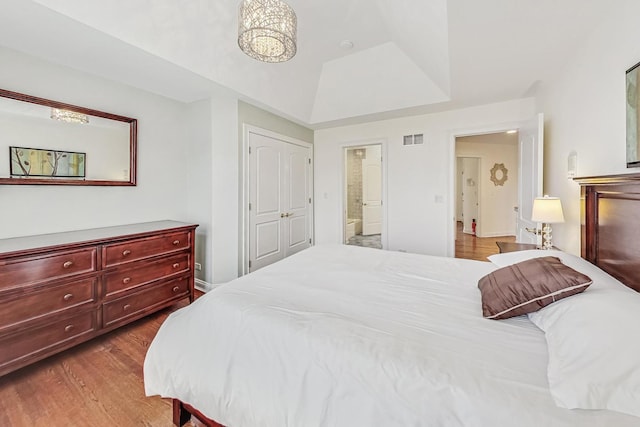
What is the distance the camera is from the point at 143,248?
2367mm

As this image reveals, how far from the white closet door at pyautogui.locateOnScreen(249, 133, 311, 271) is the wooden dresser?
112 cm

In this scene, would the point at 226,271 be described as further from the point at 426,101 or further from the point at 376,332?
the point at 426,101

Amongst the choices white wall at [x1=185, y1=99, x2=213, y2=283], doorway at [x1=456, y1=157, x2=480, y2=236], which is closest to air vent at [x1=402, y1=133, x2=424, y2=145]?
white wall at [x1=185, y1=99, x2=213, y2=283]

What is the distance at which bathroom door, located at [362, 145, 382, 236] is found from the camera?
274 inches

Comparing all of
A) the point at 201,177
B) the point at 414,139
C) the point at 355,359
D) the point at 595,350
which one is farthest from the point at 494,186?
the point at 355,359

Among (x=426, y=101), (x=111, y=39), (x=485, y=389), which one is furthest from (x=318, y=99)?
(x=485, y=389)

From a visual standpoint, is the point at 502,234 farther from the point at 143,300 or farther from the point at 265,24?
the point at 143,300

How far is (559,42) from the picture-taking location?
2.04m

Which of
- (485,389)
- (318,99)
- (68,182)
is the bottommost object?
(485,389)

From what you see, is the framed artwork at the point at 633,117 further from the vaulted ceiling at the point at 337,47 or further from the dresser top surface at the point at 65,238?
the dresser top surface at the point at 65,238

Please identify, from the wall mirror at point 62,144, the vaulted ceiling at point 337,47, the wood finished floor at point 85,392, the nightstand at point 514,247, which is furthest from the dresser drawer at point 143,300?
the nightstand at point 514,247

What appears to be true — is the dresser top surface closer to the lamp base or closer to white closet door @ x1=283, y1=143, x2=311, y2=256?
white closet door @ x1=283, y1=143, x2=311, y2=256

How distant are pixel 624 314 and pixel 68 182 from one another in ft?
11.8

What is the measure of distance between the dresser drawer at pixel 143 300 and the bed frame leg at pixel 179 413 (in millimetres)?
1233
